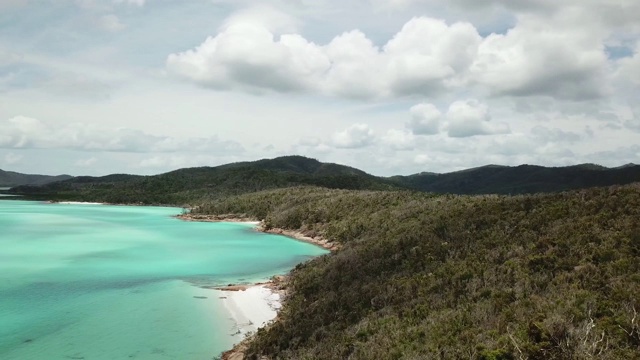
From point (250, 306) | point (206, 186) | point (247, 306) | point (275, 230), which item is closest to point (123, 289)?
point (247, 306)

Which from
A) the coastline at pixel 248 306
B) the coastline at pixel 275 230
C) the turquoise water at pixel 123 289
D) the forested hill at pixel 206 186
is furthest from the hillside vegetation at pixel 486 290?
the forested hill at pixel 206 186

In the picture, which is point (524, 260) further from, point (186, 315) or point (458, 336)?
point (186, 315)

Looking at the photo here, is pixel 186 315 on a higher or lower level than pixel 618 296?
lower

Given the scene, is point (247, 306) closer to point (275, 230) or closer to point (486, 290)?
point (486, 290)

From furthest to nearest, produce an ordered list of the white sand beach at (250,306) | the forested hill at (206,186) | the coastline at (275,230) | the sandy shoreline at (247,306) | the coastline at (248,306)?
the forested hill at (206,186) < the coastline at (275,230) < the white sand beach at (250,306) < the sandy shoreline at (247,306) < the coastline at (248,306)

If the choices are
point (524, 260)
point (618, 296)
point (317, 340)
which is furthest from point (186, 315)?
point (618, 296)

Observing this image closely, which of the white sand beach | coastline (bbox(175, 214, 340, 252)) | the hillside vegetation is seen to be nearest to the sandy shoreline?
the white sand beach

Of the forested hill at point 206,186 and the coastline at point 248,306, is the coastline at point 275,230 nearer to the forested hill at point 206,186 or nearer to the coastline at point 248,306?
the coastline at point 248,306
